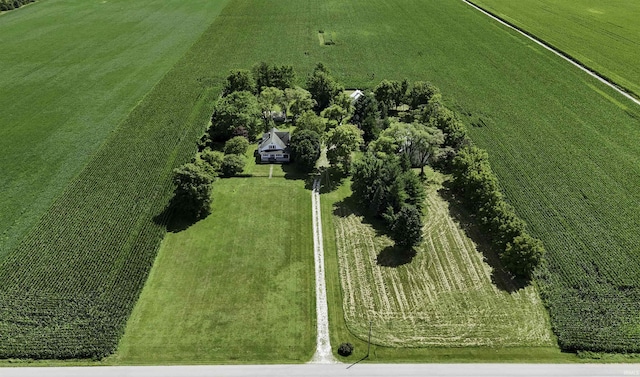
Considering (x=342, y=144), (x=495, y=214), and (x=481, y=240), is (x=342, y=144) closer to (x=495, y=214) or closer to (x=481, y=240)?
(x=495, y=214)

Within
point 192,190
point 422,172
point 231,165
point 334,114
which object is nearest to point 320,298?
point 192,190

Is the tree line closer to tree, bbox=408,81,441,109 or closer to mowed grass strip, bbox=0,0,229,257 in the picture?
tree, bbox=408,81,441,109

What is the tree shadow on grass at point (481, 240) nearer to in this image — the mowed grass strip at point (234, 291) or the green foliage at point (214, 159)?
the mowed grass strip at point (234, 291)

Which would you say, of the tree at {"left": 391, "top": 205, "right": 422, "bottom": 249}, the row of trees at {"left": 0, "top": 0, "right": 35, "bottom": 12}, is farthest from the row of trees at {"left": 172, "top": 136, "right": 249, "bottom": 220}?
the row of trees at {"left": 0, "top": 0, "right": 35, "bottom": 12}

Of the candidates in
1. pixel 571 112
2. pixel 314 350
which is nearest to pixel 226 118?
pixel 314 350

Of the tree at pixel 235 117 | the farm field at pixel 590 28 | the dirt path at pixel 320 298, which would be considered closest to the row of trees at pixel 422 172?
the dirt path at pixel 320 298

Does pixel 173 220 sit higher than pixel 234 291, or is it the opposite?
pixel 173 220

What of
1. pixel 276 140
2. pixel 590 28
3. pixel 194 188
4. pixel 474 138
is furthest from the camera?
pixel 590 28
